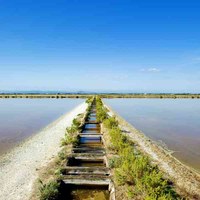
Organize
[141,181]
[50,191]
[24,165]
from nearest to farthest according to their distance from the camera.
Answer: [50,191] < [141,181] < [24,165]

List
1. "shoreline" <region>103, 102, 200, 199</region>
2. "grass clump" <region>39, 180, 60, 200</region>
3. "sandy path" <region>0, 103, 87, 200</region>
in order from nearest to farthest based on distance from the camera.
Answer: "grass clump" <region>39, 180, 60, 200</region> < "sandy path" <region>0, 103, 87, 200</region> < "shoreline" <region>103, 102, 200, 199</region>

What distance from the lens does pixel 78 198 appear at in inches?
293

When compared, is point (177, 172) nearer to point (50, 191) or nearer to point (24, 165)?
point (50, 191)

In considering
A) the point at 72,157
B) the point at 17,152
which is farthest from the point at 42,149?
the point at 72,157

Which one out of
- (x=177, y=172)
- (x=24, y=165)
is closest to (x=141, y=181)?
(x=177, y=172)

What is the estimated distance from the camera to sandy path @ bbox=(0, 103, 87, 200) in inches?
292

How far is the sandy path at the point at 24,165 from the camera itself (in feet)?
24.3

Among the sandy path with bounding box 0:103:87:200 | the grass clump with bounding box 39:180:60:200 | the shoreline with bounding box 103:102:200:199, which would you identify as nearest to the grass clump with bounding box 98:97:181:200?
the shoreline with bounding box 103:102:200:199

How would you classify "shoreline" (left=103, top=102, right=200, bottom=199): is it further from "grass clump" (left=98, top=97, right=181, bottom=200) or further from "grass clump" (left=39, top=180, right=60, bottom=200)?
"grass clump" (left=39, top=180, right=60, bottom=200)

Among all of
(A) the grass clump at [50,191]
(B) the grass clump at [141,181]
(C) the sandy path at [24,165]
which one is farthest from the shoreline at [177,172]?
(C) the sandy path at [24,165]

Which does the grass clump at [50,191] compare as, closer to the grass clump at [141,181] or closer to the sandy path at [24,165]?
the sandy path at [24,165]

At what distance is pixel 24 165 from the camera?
991cm

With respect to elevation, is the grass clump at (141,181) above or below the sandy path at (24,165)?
above

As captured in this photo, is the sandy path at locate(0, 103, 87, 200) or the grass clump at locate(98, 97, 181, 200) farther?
the sandy path at locate(0, 103, 87, 200)
